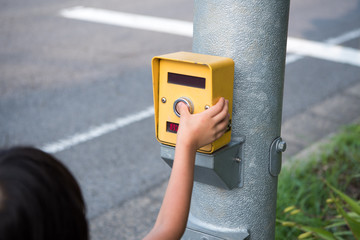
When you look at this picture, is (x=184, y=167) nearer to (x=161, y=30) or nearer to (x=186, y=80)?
(x=186, y=80)

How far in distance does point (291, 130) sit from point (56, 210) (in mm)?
3781

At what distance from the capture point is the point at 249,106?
1.63 m

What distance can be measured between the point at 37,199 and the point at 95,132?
3.49 m

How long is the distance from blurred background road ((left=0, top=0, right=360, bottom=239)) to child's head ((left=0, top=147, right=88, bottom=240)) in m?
2.07

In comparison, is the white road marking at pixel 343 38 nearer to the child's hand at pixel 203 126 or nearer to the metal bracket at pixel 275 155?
the metal bracket at pixel 275 155

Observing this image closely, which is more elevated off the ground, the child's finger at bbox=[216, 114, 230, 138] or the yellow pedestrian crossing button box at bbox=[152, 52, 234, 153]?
the yellow pedestrian crossing button box at bbox=[152, 52, 234, 153]

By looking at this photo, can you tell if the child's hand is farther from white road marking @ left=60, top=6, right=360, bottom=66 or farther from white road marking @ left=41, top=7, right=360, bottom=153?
white road marking @ left=60, top=6, right=360, bottom=66

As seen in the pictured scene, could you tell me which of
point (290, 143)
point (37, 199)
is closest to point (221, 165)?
point (37, 199)

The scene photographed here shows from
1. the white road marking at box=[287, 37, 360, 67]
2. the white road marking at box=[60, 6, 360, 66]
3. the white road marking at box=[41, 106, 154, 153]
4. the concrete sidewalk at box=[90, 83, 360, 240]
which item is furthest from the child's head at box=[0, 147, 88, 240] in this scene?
the white road marking at box=[287, 37, 360, 67]

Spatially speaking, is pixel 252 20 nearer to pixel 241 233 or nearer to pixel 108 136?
pixel 241 233

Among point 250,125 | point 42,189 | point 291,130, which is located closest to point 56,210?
point 42,189

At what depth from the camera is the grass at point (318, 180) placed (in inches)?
111

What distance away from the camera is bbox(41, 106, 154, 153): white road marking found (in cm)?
419

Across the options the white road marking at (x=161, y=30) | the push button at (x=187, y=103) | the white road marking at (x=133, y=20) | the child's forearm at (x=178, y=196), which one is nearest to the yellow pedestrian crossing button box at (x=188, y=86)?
the push button at (x=187, y=103)
